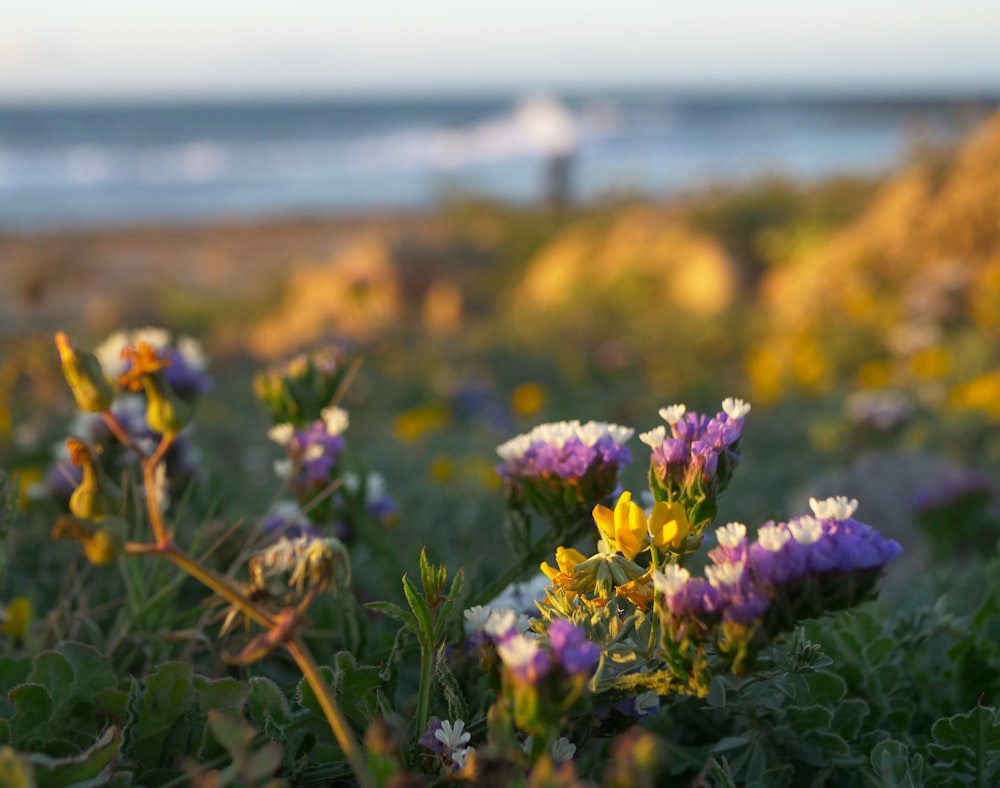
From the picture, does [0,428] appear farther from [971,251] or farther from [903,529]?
[971,251]

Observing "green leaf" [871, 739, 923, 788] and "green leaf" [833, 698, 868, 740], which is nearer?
"green leaf" [871, 739, 923, 788]

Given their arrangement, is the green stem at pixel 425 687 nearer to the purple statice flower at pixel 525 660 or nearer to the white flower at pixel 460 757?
the white flower at pixel 460 757

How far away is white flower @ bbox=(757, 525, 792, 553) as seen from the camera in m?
0.86

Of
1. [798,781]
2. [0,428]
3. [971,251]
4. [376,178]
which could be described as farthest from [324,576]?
[376,178]

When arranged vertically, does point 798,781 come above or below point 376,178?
above

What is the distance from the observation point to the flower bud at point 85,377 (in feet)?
3.17

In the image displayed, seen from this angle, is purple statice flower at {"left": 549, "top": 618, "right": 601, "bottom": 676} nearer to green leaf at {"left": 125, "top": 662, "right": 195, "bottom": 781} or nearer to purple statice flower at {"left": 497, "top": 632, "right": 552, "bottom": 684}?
purple statice flower at {"left": 497, "top": 632, "right": 552, "bottom": 684}

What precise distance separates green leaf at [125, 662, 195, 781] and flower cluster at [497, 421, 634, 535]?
1.39 ft

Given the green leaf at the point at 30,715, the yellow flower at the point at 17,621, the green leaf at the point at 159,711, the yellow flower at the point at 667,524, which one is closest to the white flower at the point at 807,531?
the yellow flower at the point at 667,524

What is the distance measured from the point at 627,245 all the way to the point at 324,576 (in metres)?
8.14

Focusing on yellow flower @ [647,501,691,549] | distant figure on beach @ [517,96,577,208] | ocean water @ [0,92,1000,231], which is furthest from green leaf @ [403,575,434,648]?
distant figure on beach @ [517,96,577,208]

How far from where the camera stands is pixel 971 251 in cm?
624

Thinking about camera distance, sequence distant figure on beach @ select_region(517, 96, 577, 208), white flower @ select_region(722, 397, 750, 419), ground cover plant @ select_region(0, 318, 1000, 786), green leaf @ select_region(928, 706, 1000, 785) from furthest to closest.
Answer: distant figure on beach @ select_region(517, 96, 577, 208) → green leaf @ select_region(928, 706, 1000, 785) → white flower @ select_region(722, 397, 750, 419) → ground cover plant @ select_region(0, 318, 1000, 786)

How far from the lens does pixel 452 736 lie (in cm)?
97
